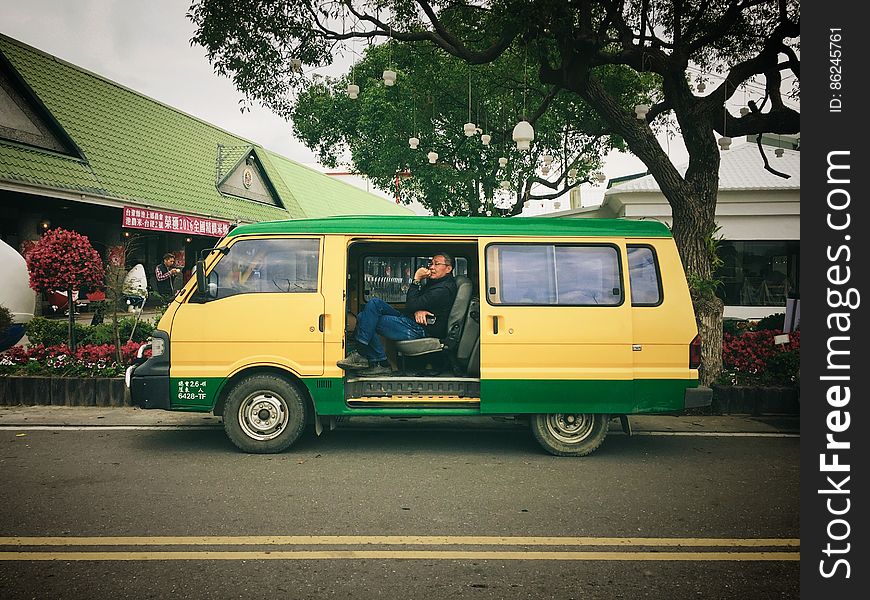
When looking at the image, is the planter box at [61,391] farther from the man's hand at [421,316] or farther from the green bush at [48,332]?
the man's hand at [421,316]

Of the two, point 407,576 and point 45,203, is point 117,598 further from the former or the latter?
point 45,203

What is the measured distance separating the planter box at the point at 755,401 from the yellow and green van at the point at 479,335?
2.55m

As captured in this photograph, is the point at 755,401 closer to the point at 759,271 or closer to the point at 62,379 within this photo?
the point at 62,379

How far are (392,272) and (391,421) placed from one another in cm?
179

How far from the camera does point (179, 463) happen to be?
245 inches

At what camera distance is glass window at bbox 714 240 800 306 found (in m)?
19.5

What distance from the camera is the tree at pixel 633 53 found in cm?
970

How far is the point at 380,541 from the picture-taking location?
443 centimetres

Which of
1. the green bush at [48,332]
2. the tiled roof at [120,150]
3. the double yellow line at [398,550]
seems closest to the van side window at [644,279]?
the double yellow line at [398,550]

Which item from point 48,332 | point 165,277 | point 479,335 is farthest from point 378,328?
point 165,277

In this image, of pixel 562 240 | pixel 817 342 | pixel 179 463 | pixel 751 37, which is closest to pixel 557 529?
pixel 817 342

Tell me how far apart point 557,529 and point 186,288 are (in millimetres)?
4128

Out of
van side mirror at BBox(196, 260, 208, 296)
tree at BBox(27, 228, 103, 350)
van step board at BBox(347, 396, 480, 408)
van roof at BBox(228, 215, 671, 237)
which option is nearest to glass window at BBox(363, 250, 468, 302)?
van roof at BBox(228, 215, 671, 237)

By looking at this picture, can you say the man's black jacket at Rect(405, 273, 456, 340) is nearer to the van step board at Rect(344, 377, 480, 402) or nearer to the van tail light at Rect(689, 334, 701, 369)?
the van step board at Rect(344, 377, 480, 402)
